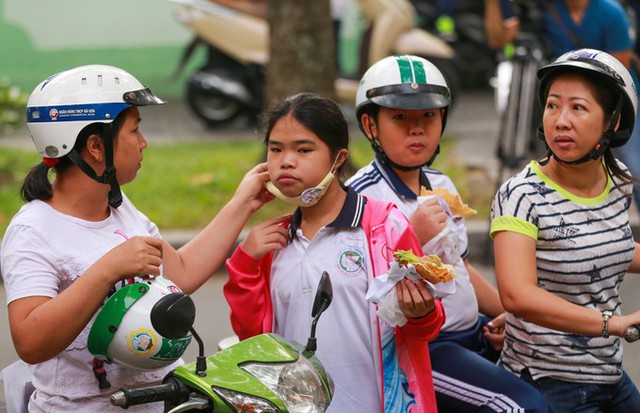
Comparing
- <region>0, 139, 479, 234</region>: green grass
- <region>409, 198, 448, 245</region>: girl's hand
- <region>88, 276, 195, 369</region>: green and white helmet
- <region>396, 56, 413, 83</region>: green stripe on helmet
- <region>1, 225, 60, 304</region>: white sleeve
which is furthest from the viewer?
<region>0, 139, 479, 234</region>: green grass

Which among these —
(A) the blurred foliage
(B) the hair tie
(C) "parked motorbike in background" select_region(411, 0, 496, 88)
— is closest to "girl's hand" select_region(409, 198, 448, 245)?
(B) the hair tie

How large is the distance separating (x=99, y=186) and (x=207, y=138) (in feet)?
30.4

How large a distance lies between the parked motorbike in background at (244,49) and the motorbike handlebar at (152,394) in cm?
971

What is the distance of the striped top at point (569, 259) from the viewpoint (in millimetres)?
3354

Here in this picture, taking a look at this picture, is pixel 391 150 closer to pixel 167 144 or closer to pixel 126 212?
pixel 126 212

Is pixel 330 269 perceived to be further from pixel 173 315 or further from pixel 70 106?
pixel 70 106

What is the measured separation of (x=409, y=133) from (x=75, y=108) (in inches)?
48.9

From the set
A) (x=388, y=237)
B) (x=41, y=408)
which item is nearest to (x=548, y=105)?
(x=388, y=237)

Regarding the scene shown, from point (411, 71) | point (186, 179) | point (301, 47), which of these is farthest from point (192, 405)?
point (186, 179)

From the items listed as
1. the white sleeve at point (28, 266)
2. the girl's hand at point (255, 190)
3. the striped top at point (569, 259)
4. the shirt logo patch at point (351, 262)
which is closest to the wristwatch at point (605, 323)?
the striped top at point (569, 259)

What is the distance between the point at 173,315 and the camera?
2627 millimetres

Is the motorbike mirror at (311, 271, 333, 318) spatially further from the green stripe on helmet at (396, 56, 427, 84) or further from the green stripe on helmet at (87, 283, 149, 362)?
the green stripe on helmet at (396, 56, 427, 84)

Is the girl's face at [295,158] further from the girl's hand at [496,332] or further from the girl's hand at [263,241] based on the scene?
the girl's hand at [496,332]

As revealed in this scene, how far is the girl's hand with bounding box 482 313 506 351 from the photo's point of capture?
3752mm
